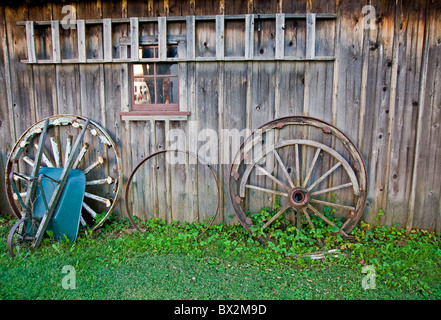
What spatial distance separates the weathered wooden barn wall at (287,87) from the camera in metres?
3.26

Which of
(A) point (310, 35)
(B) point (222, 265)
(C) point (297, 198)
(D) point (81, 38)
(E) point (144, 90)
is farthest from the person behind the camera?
(E) point (144, 90)

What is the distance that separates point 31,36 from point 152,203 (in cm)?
259

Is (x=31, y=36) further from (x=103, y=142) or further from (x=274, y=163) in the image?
(x=274, y=163)

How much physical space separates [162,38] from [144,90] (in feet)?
2.21

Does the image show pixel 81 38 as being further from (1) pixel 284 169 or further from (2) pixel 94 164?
(1) pixel 284 169

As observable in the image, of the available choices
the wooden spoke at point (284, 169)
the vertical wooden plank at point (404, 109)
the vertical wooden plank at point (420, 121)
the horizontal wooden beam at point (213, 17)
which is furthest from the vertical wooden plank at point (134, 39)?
the vertical wooden plank at point (420, 121)

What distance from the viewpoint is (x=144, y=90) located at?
11.8ft

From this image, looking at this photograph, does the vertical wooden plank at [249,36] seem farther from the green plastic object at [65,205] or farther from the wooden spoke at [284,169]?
the green plastic object at [65,205]

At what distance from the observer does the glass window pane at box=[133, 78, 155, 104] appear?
3572mm

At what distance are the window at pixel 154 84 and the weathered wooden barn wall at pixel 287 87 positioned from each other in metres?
0.14

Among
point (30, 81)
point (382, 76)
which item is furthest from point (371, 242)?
point (30, 81)

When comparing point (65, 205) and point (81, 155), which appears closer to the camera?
point (65, 205)

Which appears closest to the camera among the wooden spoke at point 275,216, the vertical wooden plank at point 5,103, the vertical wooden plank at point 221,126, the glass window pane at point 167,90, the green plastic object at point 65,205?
the green plastic object at point 65,205

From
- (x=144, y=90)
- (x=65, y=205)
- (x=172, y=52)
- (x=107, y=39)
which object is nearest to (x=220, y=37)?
(x=172, y=52)
